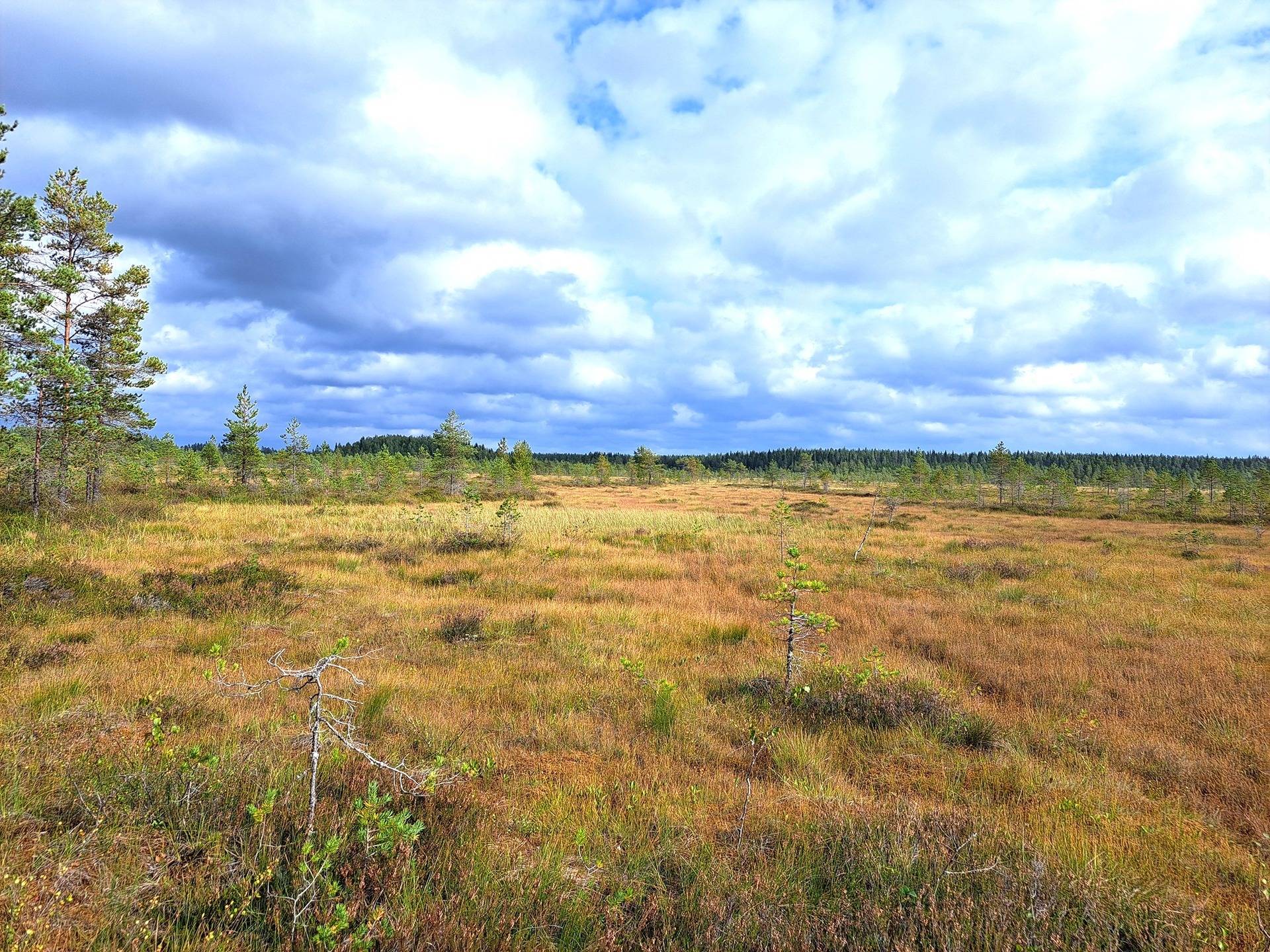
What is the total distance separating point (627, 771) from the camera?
4785 millimetres

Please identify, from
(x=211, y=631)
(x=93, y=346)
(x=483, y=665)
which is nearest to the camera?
(x=483, y=665)

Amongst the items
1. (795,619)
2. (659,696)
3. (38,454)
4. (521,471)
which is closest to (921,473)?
(521,471)

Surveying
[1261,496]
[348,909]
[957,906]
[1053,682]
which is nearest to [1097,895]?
[957,906]

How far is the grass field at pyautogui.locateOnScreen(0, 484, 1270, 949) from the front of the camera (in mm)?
2744

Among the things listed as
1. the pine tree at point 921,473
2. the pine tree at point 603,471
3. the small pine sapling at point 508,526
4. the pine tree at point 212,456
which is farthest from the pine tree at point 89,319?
the pine tree at point 921,473

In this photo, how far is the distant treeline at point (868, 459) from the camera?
13800cm

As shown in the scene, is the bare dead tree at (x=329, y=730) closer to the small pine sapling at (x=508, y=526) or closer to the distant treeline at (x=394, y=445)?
the small pine sapling at (x=508, y=526)

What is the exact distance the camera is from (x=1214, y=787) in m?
4.92

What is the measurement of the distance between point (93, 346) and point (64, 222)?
4679mm

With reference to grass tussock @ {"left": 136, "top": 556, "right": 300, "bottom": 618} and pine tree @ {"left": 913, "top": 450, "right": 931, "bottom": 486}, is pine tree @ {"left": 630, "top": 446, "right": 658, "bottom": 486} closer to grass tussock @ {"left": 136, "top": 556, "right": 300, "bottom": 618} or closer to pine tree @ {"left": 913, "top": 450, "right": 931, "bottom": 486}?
pine tree @ {"left": 913, "top": 450, "right": 931, "bottom": 486}

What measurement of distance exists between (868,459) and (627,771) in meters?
178

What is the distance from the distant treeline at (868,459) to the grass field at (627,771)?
11905 cm

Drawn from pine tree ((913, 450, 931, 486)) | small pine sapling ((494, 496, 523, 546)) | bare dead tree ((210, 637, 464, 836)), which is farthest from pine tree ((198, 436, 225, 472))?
pine tree ((913, 450, 931, 486))

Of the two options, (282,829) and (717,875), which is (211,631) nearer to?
(282,829)
